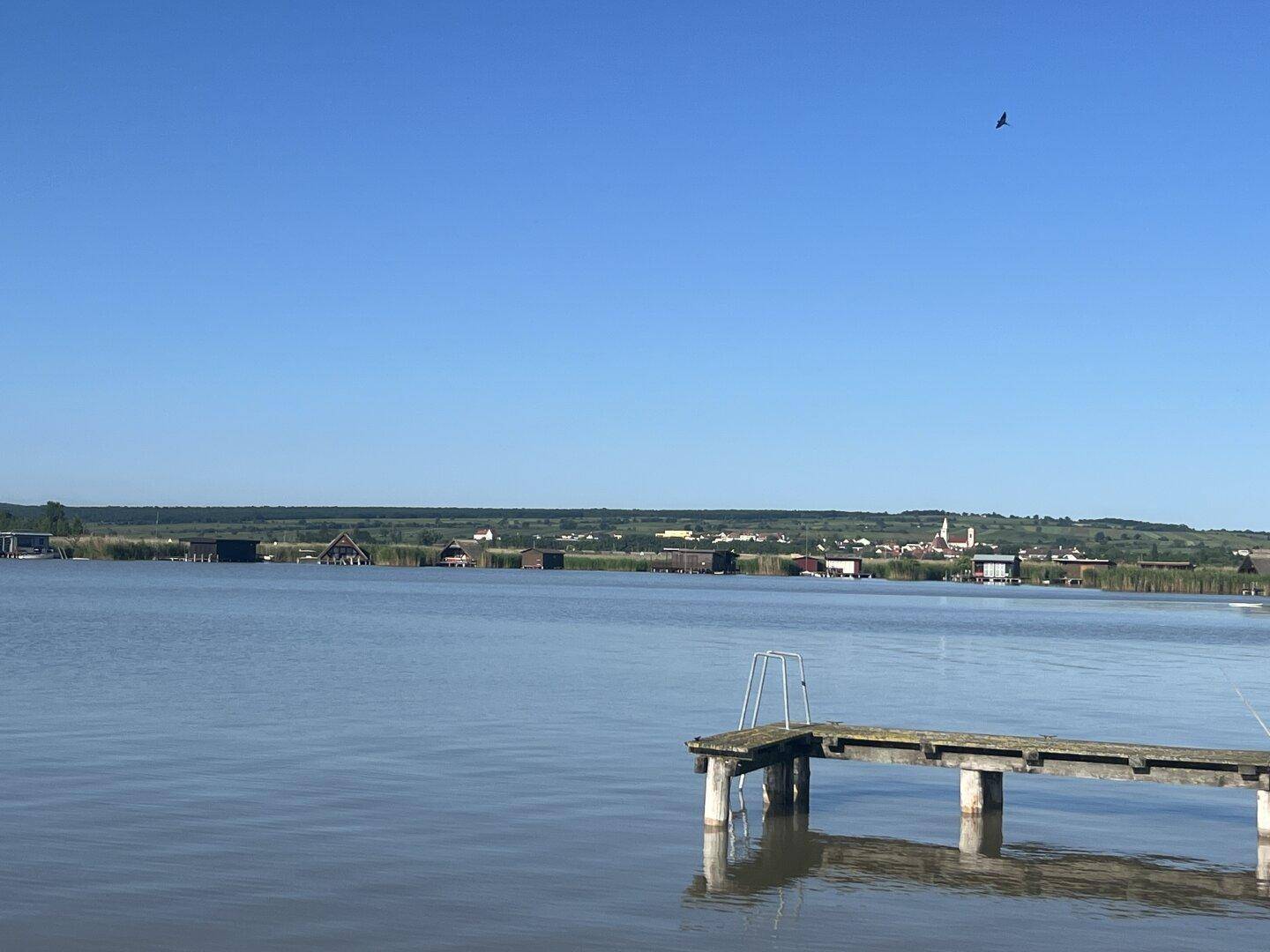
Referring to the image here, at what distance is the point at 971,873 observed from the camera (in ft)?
57.9

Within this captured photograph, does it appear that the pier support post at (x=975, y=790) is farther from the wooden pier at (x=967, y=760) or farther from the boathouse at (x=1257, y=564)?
the boathouse at (x=1257, y=564)

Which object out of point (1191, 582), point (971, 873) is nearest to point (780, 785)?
point (971, 873)

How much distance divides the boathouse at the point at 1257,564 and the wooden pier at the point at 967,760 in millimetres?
141626

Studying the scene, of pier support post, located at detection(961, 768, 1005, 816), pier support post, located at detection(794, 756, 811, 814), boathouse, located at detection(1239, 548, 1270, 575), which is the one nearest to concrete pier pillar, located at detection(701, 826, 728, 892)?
pier support post, located at detection(794, 756, 811, 814)

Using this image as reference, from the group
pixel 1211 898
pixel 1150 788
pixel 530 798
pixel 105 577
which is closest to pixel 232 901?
pixel 530 798

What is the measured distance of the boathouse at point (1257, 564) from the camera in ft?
493

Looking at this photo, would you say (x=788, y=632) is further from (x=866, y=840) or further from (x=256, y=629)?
(x=866, y=840)

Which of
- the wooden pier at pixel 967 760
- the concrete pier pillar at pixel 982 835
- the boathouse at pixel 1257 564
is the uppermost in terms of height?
the boathouse at pixel 1257 564

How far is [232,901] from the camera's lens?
15188 millimetres

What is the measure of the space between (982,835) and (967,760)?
3.27ft

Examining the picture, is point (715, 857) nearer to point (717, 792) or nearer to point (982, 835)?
point (717, 792)

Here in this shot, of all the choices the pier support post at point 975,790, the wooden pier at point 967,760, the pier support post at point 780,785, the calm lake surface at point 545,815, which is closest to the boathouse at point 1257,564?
the calm lake surface at point 545,815

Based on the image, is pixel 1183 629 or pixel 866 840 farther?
pixel 1183 629

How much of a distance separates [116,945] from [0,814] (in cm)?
640
